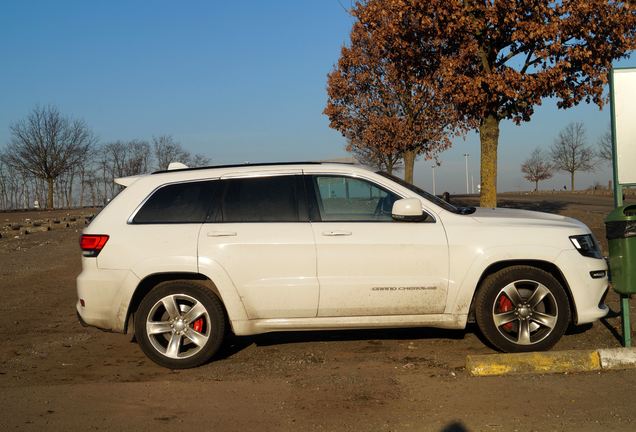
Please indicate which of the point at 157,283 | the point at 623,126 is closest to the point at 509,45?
the point at 623,126

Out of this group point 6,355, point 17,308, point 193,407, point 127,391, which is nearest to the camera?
point 193,407

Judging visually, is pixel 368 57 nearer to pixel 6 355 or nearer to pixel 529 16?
pixel 529 16

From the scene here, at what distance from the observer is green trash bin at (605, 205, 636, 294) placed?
516 centimetres

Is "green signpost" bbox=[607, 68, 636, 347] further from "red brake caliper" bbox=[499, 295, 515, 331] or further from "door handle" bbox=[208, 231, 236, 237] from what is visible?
"door handle" bbox=[208, 231, 236, 237]

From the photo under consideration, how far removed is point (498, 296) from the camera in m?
5.43

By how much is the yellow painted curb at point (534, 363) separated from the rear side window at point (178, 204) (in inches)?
108

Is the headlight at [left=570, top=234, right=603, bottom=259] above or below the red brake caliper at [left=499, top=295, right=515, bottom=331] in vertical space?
above

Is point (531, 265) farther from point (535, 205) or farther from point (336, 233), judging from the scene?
point (535, 205)

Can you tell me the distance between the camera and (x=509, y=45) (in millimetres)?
12648

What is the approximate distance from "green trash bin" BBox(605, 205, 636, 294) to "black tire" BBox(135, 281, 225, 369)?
3.47 metres

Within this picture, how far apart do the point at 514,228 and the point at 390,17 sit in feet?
30.8

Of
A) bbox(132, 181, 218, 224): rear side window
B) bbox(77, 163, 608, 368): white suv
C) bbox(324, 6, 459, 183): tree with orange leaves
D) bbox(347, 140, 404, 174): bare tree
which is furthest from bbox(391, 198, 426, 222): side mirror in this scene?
bbox(347, 140, 404, 174): bare tree

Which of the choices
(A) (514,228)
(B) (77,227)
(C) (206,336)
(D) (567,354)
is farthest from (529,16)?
(B) (77,227)

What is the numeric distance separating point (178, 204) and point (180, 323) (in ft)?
3.60
